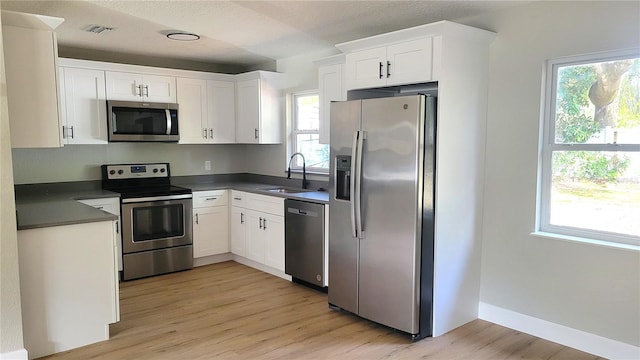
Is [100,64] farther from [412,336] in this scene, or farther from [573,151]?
[573,151]

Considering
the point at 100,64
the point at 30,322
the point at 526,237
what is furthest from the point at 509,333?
the point at 100,64

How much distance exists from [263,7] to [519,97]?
194cm

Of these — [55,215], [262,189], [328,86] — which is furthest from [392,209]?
[55,215]

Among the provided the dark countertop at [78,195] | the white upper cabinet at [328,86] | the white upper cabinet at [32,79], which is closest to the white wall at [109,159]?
the dark countertop at [78,195]

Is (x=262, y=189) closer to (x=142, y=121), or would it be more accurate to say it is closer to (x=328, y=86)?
(x=328, y=86)

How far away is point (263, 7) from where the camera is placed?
3.29 metres

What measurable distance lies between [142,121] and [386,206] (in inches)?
115

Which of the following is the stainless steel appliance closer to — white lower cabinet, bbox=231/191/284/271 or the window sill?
white lower cabinet, bbox=231/191/284/271

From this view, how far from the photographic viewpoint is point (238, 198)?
5082mm

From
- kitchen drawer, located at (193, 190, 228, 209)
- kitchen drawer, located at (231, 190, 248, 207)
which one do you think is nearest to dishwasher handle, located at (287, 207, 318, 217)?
kitchen drawer, located at (231, 190, 248, 207)

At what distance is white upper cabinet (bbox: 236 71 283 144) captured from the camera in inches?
203

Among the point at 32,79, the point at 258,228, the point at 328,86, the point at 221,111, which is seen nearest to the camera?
the point at 32,79

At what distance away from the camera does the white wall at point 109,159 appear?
4.54 m

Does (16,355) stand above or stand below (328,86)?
below
